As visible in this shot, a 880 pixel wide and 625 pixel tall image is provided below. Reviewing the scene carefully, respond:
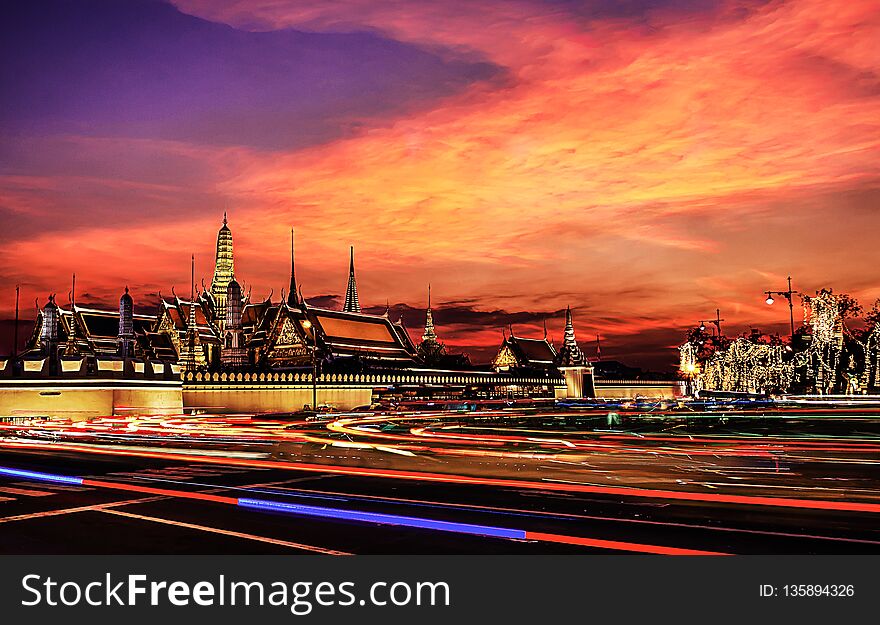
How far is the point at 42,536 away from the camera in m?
10.5

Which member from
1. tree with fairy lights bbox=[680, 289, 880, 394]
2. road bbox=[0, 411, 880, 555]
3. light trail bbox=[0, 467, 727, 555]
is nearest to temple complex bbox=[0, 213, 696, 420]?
tree with fairy lights bbox=[680, 289, 880, 394]

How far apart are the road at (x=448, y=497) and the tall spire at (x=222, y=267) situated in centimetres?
8492

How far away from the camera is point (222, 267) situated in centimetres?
11319

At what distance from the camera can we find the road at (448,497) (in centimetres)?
982

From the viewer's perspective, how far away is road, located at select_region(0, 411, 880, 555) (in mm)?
9820

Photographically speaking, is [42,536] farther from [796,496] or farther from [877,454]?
[877,454]

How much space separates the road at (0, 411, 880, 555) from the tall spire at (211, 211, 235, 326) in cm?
8492

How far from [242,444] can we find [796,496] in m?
18.7

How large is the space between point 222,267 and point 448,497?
342ft

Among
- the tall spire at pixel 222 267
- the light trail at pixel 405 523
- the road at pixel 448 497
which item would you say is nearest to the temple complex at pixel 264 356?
the tall spire at pixel 222 267

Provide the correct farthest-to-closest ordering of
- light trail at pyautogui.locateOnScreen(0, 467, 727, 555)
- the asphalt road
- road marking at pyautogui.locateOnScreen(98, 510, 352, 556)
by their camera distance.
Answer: the asphalt road < road marking at pyautogui.locateOnScreen(98, 510, 352, 556) < light trail at pyautogui.locateOnScreen(0, 467, 727, 555)

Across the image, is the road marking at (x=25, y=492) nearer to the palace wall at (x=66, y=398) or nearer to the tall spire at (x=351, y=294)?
the palace wall at (x=66, y=398)

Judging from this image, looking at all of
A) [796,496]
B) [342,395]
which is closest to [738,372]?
[342,395]

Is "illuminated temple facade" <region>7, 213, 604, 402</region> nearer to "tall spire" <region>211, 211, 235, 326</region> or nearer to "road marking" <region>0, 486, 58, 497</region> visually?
"tall spire" <region>211, 211, 235, 326</region>
